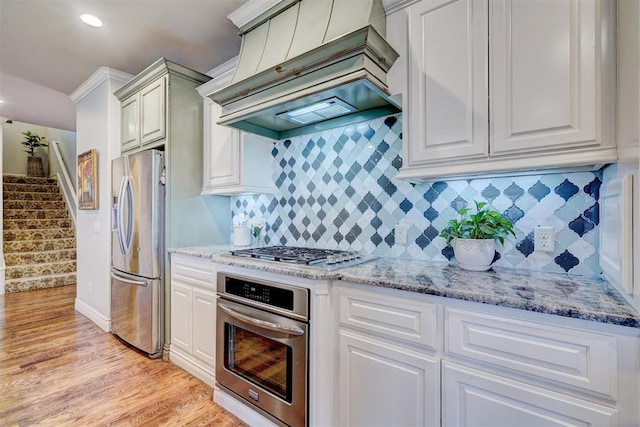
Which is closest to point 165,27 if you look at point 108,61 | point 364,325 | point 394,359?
point 108,61

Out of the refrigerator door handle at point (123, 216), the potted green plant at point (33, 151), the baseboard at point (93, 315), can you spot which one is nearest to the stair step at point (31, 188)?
the potted green plant at point (33, 151)

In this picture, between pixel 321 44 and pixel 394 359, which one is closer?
pixel 394 359

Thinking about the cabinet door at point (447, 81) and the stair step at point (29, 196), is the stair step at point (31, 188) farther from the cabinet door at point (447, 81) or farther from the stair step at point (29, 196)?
the cabinet door at point (447, 81)

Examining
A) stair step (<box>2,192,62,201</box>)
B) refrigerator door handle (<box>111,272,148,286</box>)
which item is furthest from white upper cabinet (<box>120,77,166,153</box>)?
stair step (<box>2,192,62,201</box>)

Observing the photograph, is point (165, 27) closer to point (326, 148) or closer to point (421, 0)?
point (326, 148)

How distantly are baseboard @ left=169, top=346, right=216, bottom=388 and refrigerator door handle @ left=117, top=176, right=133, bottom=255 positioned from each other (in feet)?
3.28

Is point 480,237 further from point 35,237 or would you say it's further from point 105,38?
point 35,237

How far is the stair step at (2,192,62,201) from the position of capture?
6.22m

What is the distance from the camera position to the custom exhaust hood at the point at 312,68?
1.52 meters

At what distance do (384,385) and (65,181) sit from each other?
8036mm

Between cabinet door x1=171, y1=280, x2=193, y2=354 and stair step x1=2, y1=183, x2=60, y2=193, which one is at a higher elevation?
stair step x1=2, y1=183, x2=60, y2=193

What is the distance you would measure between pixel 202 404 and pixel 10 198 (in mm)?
7055

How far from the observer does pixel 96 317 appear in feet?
11.3

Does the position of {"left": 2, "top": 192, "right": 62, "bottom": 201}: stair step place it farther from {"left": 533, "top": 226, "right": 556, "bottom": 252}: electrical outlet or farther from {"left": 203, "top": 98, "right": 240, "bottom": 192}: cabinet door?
{"left": 533, "top": 226, "right": 556, "bottom": 252}: electrical outlet
